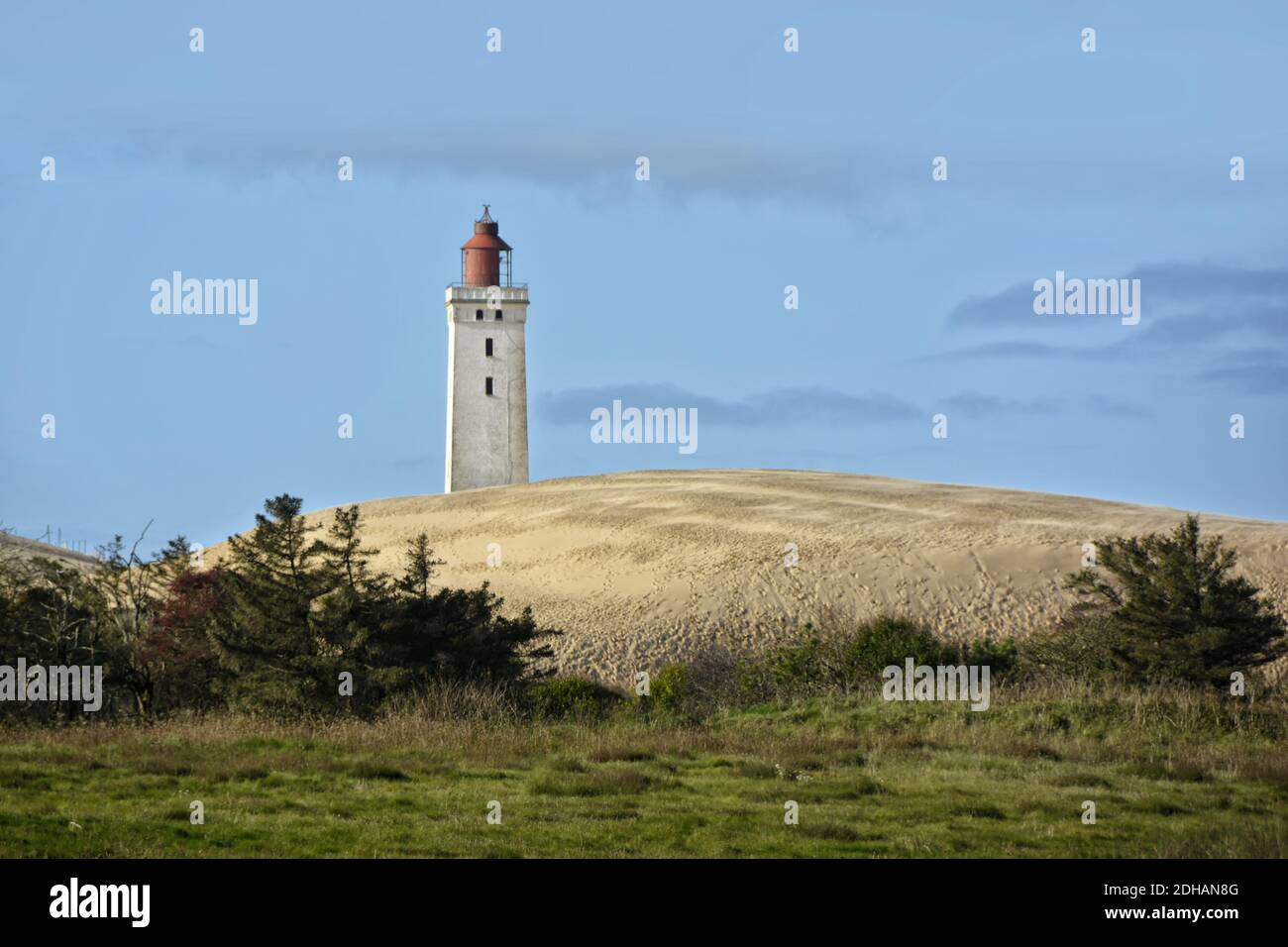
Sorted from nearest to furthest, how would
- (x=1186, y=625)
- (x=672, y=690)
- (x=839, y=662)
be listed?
(x=1186, y=625) → (x=672, y=690) → (x=839, y=662)

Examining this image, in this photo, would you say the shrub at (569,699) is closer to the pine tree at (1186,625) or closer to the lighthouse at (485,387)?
the pine tree at (1186,625)

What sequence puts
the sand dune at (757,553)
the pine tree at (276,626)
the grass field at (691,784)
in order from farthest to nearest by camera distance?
the sand dune at (757,553)
the pine tree at (276,626)
the grass field at (691,784)

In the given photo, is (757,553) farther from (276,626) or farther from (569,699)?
(276,626)

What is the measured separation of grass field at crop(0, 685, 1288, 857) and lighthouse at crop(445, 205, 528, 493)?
53.7m

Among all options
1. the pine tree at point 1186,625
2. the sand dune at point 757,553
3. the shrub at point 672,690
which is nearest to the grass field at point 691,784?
the shrub at point 672,690

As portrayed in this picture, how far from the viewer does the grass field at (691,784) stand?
13.7 meters

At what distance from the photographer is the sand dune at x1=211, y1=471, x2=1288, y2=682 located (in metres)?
41.9

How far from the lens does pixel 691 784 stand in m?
17.1

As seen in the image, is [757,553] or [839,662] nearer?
[839,662]

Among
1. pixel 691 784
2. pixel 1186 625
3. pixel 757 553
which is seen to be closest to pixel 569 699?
pixel 1186 625

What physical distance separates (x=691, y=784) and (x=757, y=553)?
3183cm

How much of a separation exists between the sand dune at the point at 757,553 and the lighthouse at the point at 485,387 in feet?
37.9

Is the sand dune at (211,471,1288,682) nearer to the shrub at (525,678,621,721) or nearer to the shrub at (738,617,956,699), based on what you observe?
the shrub at (525,678,621,721)
